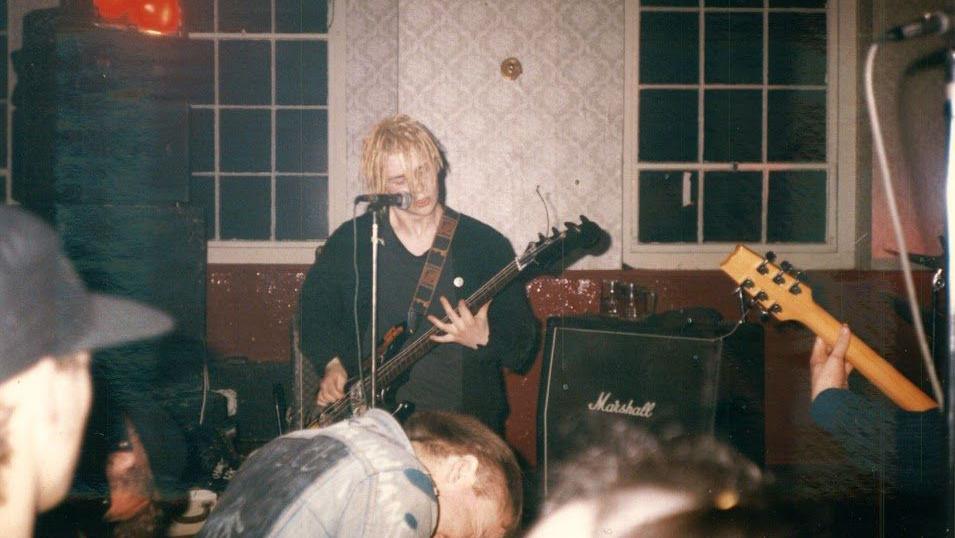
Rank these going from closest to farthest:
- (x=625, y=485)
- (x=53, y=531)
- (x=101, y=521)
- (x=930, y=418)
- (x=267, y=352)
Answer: (x=53, y=531)
(x=930, y=418)
(x=101, y=521)
(x=625, y=485)
(x=267, y=352)

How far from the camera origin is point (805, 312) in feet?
7.82

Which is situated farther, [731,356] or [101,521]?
[731,356]

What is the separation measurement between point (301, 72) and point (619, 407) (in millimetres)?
2584

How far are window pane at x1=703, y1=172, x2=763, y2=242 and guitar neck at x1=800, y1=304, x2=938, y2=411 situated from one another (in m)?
1.82

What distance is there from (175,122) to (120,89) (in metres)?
0.21

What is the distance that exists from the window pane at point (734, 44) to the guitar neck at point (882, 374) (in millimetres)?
2170

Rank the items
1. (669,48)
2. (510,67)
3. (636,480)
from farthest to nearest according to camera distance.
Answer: (669,48) → (510,67) → (636,480)

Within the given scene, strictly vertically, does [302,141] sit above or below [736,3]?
below

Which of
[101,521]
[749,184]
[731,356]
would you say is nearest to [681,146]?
[749,184]

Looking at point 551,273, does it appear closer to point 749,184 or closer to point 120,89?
point 749,184

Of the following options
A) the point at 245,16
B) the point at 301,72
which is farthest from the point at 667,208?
the point at 245,16

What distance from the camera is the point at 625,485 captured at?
8.76 feet

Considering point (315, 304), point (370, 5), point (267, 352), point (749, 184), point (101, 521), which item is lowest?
point (101, 521)

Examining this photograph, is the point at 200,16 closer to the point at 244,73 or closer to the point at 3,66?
the point at 244,73
